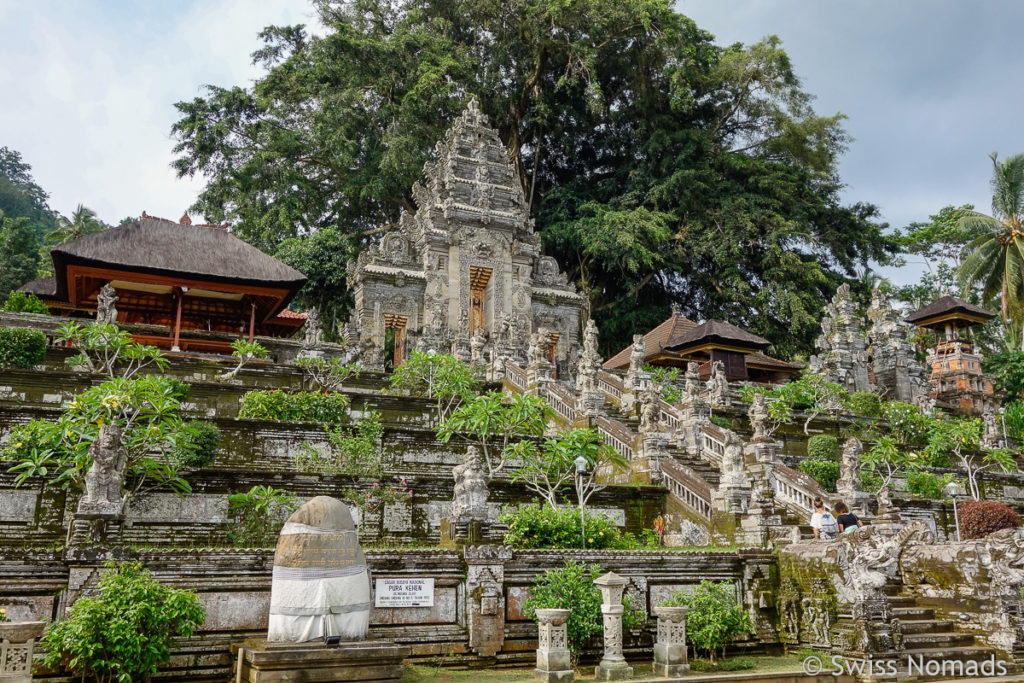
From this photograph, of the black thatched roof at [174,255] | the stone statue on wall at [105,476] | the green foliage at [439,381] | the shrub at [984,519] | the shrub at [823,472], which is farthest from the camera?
the black thatched roof at [174,255]

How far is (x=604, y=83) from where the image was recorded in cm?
4231

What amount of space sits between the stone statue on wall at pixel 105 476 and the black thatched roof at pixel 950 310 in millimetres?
32053

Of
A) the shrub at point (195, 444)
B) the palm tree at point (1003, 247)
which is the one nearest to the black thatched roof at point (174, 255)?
the shrub at point (195, 444)

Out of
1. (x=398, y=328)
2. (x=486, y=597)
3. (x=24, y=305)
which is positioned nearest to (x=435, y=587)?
(x=486, y=597)

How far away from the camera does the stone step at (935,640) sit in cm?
981

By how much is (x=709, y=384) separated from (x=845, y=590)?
1438 cm

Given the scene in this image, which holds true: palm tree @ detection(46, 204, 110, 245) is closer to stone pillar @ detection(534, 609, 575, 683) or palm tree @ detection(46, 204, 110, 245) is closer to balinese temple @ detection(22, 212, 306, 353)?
balinese temple @ detection(22, 212, 306, 353)

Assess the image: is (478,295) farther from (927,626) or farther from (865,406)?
(927,626)

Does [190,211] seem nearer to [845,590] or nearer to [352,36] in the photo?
[352,36]

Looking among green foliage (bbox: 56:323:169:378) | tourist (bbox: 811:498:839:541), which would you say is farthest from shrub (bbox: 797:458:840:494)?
green foliage (bbox: 56:323:169:378)

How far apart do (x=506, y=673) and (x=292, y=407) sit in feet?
27.3

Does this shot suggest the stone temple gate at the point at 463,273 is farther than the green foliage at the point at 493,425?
Yes

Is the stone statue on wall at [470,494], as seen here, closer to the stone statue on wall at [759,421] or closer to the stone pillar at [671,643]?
the stone pillar at [671,643]

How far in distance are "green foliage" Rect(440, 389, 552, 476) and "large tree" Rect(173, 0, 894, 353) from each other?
19704 mm
